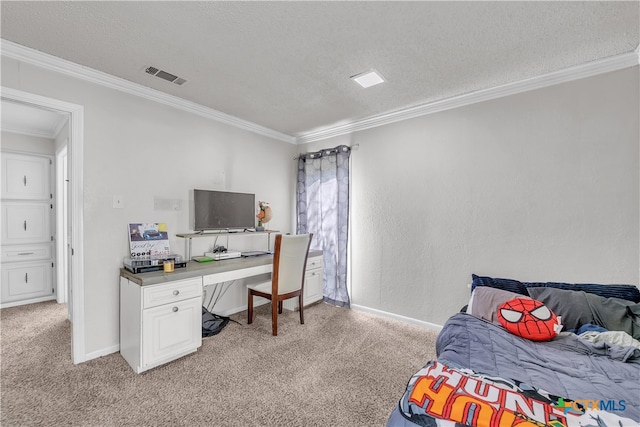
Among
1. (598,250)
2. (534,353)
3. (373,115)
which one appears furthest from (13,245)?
(598,250)

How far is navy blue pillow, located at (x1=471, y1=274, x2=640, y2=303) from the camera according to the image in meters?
1.91

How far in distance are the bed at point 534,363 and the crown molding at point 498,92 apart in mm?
1671

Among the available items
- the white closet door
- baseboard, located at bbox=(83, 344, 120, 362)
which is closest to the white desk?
baseboard, located at bbox=(83, 344, 120, 362)

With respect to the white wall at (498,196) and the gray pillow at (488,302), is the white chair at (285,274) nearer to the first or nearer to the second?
the white wall at (498,196)

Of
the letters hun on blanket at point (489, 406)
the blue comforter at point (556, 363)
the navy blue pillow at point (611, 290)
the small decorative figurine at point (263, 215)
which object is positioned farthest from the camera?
the small decorative figurine at point (263, 215)

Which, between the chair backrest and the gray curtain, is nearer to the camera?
the chair backrest

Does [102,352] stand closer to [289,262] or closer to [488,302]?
[289,262]

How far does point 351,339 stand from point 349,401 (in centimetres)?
91

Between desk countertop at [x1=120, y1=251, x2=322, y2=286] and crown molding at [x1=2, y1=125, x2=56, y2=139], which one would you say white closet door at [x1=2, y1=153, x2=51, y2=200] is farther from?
desk countertop at [x1=120, y1=251, x2=322, y2=286]

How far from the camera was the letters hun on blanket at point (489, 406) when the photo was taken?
0.90 meters

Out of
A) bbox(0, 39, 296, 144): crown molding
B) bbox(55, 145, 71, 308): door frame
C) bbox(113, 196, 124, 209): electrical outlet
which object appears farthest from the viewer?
bbox(55, 145, 71, 308): door frame

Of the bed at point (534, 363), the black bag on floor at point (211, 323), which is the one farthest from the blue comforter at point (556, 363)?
the black bag on floor at point (211, 323)

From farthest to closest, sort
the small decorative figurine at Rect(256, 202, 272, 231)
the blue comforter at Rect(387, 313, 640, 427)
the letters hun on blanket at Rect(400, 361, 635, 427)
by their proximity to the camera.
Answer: the small decorative figurine at Rect(256, 202, 272, 231)
the blue comforter at Rect(387, 313, 640, 427)
the letters hun on blanket at Rect(400, 361, 635, 427)

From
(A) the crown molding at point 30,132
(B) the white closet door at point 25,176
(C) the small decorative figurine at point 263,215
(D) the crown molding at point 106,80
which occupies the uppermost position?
(D) the crown molding at point 106,80
